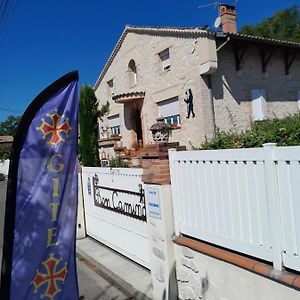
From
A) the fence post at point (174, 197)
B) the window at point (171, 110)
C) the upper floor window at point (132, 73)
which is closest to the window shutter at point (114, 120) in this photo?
the upper floor window at point (132, 73)

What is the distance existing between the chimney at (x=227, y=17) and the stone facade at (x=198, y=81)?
72.9 inches

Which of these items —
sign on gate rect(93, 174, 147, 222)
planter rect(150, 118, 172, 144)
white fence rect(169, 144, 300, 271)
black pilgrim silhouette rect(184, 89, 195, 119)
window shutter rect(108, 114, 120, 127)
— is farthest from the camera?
window shutter rect(108, 114, 120, 127)

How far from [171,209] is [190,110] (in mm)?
10096

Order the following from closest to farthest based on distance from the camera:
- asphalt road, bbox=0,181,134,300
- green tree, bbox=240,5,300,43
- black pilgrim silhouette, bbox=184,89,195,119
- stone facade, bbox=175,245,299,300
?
1. stone facade, bbox=175,245,299,300
2. asphalt road, bbox=0,181,134,300
3. black pilgrim silhouette, bbox=184,89,195,119
4. green tree, bbox=240,5,300,43

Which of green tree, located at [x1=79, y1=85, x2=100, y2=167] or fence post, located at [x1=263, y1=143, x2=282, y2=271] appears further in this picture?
green tree, located at [x1=79, y1=85, x2=100, y2=167]

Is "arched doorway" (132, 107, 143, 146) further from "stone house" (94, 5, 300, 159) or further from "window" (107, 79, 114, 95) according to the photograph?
"window" (107, 79, 114, 95)

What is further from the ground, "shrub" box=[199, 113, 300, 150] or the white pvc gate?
"shrub" box=[199, 113, 300, 150]

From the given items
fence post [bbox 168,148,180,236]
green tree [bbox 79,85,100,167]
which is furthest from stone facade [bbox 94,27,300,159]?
fence post [bbox 168,148,180,236]

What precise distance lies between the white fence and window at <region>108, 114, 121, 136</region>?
16792 millimetres

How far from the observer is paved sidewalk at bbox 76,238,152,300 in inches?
211

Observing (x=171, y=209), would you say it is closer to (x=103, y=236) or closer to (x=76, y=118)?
(x=76, y=118)

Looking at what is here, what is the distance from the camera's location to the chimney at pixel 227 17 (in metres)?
16.6

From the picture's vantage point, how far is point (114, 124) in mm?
21641

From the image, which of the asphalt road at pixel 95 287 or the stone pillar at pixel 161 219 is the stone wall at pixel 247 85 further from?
the stone pillar at pixel 161 219
